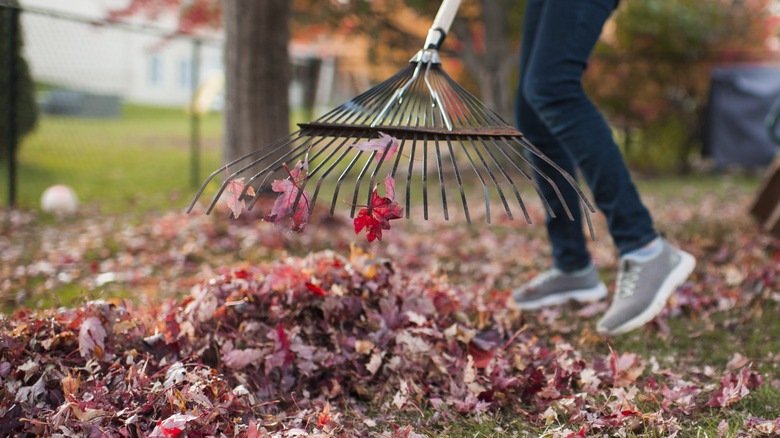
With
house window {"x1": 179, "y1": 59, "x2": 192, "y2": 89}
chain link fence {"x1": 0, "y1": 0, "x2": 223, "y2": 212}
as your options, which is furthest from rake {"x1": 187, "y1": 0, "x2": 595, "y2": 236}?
house window {"x1": 179, "y1": 59, "x2": 192, "y2": 89}

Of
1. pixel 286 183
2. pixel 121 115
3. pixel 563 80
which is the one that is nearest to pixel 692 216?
pixel 563 80

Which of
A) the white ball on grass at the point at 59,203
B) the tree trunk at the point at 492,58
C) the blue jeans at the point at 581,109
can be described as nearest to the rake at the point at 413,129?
the blue jeans at the point at 581,109

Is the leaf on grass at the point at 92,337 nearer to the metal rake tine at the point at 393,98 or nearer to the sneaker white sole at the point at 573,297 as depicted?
the metal rake tine at the point at 393,98

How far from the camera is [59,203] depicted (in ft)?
14.6

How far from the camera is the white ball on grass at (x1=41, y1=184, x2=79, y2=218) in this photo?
4434 millimetres

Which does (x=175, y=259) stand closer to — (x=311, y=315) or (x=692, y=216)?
(x=311, y=315)

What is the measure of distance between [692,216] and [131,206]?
4572 millimetres

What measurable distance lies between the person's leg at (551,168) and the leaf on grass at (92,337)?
161 cm

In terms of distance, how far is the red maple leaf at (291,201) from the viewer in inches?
57.0

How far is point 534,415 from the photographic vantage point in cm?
162

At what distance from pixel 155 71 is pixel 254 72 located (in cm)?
2179

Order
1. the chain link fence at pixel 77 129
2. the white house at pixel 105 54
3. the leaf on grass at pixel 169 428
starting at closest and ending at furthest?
1. the leaf on grass at pixel 169 428
2. the chain link fence at pixel 77 129
3. the white house at pixel 105 54

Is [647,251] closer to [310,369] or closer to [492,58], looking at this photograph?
[310,369]

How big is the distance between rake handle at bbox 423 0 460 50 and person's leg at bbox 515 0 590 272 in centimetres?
60
